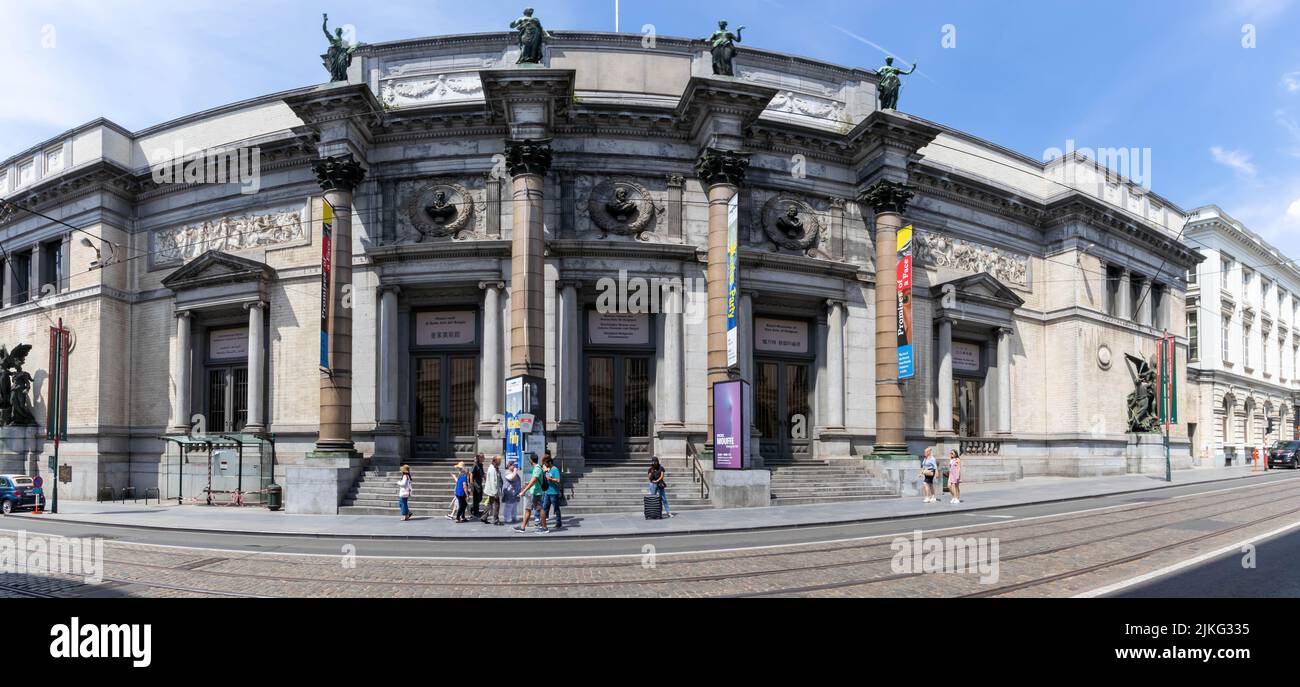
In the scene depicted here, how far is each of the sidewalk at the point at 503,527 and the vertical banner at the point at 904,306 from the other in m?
4.42

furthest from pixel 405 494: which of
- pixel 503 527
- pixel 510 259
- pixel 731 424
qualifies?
pixel 731 424

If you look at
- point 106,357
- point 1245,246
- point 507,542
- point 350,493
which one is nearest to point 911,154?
point 507,542

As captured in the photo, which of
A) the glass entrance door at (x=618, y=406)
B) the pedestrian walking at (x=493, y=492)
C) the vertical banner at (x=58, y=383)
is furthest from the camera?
the vertical banner at (x=58, y=383)

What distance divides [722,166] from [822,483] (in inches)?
412

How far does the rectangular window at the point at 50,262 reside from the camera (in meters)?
30.2

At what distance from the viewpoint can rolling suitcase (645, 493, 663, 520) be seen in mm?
18188

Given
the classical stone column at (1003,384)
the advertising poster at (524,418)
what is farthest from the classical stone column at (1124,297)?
the advertising poster at (524,418)

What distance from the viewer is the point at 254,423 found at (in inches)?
987

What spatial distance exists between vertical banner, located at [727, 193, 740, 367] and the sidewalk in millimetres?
4658

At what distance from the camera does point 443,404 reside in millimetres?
24031

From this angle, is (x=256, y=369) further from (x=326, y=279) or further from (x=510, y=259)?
(x=510, y=259)

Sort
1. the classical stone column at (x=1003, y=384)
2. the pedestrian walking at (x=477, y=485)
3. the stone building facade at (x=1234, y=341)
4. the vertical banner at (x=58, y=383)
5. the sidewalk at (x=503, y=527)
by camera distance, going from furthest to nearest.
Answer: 1. the stone building facade at (x=1234, y=341)
2. the classical stone column at (x=1003, y=384)
3. the vertical banner at (x=58, y=383)
4. the pedestrian walking at (x=477, y=485)
5. the sidewalk at (x=503, y=527)

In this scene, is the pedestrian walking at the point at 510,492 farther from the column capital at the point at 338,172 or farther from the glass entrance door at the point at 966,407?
the glass entrance door at the point at 966,407
